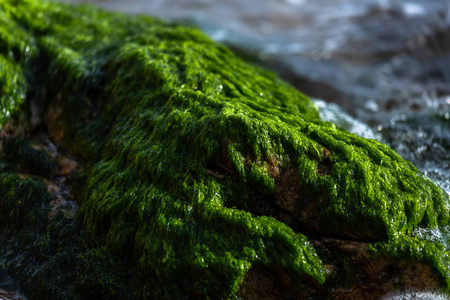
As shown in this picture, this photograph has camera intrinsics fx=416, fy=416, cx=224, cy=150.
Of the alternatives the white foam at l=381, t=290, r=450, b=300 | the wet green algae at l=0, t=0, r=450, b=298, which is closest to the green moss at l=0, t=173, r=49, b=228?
the wet green algae at l=0, t=0, r=450, b=298

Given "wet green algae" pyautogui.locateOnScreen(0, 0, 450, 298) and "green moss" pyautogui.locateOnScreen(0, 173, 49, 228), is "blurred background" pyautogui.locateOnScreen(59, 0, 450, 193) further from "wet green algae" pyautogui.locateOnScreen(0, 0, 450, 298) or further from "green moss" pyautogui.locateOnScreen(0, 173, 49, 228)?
"green moss" pyautogui.locateOnScreen(0, 173, 49, 228)

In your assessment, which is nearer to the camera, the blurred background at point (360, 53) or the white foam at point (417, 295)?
the white foam at point (417, 295)

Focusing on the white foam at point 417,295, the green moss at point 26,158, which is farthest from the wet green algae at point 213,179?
the green moss at point 26,158

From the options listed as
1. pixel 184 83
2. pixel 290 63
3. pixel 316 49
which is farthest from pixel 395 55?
pixel 184 83

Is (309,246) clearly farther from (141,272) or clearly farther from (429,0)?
(429,0)

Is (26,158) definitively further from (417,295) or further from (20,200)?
(417,295)

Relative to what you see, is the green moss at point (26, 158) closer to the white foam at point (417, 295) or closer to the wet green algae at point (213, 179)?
the wet green algae at point (213, 179)
